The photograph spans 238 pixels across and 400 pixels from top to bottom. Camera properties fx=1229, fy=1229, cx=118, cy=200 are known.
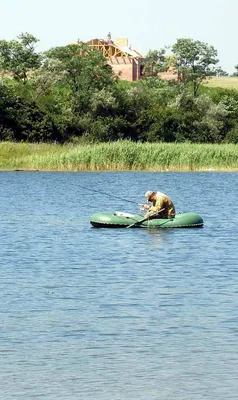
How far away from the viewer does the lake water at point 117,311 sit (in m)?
13.4

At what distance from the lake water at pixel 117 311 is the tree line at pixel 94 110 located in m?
39.0

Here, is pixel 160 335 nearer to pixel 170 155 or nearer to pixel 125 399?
pixel 125 399

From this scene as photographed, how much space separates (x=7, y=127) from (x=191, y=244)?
46699 mm

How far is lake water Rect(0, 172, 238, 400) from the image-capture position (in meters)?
13.4

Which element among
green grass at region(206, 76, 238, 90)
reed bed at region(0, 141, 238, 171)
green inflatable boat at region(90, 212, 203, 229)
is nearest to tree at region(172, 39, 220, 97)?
green grass at region(206, 76, 238, 90)

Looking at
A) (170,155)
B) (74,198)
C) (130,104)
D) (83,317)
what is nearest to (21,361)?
(83,317)

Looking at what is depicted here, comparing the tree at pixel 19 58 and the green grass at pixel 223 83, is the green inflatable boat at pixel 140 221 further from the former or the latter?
the green grass at pixel 223 83

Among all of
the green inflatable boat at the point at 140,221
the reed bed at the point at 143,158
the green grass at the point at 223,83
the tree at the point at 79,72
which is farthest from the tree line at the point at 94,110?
the green inflatable boat at the point at 140,221

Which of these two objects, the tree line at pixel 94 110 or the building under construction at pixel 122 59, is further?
the building under construction at pixel 122 59

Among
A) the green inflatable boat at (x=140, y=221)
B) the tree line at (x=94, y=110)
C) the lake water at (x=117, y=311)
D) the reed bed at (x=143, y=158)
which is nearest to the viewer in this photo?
the lake water at (x=117, y=311)

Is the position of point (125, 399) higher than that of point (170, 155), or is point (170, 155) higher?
point (125, 399)

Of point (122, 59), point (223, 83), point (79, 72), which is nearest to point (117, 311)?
point (79, 72)

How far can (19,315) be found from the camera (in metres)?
17.2

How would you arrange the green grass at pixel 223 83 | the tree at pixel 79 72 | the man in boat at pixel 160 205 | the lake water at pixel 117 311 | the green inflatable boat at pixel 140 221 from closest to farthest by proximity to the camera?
1. the lake water at pixel 117 311
2. the man in boat at pixel 160 205
3. the green inflatable boat at pixel 140 221
4. the tree at pixel 79 72
5. the green grass at pixel 223 83
